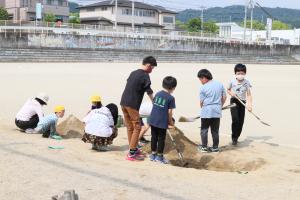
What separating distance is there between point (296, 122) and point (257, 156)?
4.10 meters

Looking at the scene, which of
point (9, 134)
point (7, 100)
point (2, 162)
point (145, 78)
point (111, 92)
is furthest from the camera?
point (111, 92)

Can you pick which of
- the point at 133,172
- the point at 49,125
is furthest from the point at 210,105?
the point at 49,125

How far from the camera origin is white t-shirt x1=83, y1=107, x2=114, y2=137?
6898 millimetres

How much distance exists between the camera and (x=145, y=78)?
645 cm

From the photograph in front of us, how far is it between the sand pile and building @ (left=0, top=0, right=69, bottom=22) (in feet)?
226

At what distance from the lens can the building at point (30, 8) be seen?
2945 inches

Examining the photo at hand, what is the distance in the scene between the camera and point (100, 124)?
6.89m

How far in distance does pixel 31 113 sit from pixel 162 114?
2870 millimetres

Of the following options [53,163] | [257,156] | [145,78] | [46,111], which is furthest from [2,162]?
[46,111]

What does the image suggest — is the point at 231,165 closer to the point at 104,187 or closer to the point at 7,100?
the point at 104,187

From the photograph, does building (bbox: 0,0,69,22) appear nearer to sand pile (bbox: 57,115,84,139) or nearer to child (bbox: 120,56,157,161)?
sand pile (bbox: 57,115,84,139)

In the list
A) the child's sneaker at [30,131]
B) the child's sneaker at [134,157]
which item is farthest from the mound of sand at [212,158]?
the child's sneaker at [30,131]

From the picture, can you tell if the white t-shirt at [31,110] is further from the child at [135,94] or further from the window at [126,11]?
the window at [126,11]

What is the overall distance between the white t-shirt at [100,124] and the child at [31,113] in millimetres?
1492
